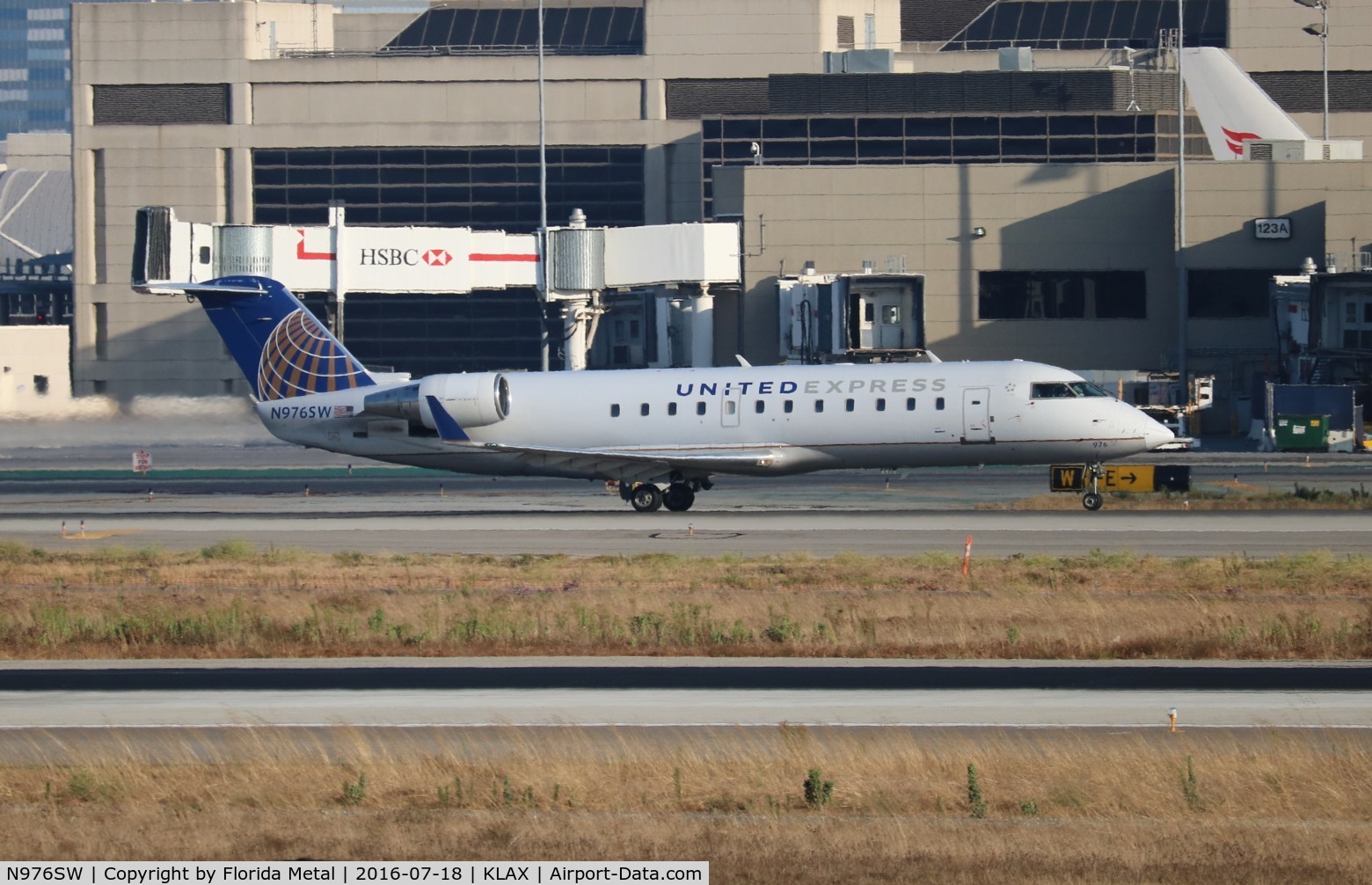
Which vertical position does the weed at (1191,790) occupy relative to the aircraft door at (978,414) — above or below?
below

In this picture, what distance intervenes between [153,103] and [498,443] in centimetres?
6168

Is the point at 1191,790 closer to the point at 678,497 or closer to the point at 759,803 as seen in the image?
the point at 759,803

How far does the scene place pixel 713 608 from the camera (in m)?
25.6

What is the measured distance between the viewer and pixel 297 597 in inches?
1078

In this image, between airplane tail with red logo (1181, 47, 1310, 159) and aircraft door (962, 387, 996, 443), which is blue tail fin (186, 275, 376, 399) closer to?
aircraft door (962, 387, 996, 443)

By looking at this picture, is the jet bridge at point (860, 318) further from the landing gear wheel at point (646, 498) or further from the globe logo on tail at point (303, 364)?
the globe logo on tail at point (303, 364)

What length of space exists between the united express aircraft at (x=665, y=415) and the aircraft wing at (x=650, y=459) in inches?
1.7

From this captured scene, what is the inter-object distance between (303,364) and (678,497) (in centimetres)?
1082

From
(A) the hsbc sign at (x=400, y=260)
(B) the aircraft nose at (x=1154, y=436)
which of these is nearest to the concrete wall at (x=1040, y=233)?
(A) the hsbc sign at (x=400, y=260)

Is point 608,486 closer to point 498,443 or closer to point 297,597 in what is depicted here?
point 498,443

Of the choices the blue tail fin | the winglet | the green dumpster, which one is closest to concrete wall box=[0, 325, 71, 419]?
the blue tail fin

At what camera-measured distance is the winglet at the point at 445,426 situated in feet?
139

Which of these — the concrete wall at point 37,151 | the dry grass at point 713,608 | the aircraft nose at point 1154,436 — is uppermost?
the concrete wall at point 37,151

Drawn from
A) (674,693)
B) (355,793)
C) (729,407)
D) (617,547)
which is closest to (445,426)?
(729,407)
